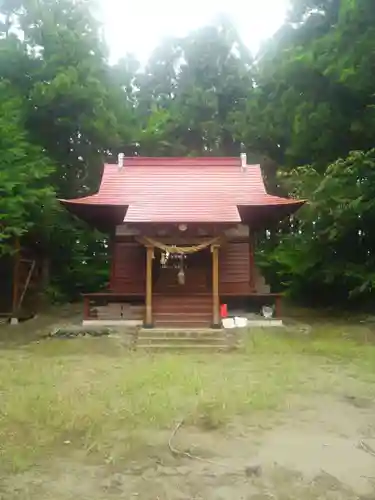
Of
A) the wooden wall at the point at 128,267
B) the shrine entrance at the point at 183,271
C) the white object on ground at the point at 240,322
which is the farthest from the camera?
the wooden wall at the point at 128,267

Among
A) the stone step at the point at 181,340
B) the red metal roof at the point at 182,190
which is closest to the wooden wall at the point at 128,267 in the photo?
the red metal roof at the point at 182,190

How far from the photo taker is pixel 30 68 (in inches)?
697

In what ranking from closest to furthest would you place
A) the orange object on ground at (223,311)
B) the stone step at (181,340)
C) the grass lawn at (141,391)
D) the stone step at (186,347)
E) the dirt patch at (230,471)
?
the dirt patch at (230,471), the grass lawn at (141,391), the stone step at (186,347), the stone step at (181,340), the orange object on ground at (223,311)

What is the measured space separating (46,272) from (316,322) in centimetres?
899

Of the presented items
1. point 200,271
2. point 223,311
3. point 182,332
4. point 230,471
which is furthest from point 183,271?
point 230,471

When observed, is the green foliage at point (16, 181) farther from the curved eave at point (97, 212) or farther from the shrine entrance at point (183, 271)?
the shrine entrance at point (183, 271)

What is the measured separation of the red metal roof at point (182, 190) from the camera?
12.4 metres

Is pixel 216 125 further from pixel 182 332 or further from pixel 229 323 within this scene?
pixel 182 332

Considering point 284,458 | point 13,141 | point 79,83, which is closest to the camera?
point 284,458

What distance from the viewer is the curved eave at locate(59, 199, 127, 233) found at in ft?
42.3

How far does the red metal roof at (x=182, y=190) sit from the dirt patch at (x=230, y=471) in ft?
25.4

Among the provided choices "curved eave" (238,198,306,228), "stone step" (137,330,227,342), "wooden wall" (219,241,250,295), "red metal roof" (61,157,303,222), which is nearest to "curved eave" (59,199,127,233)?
"red metal roof" (61,157,303,222)

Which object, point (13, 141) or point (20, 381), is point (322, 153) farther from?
point (20, 381)

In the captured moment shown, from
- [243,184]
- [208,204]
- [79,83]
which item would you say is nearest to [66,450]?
[208,204]
